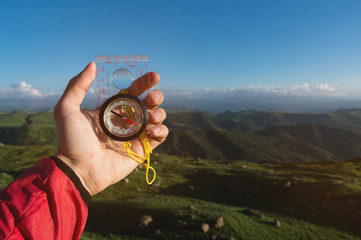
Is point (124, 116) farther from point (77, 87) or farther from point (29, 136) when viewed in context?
point (29, 136)

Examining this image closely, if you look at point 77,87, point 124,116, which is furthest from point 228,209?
point 77,87

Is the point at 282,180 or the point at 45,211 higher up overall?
the point at 45,211

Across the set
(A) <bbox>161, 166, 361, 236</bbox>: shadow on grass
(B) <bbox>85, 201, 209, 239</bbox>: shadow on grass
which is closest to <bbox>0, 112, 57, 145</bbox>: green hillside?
(A) <bbox>161, 166, 361, 236</bbox>: shadow on grass

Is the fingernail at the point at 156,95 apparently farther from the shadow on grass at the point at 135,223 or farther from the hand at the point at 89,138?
the shadow on grass at the point at 135,223

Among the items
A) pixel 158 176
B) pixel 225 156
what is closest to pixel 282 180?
pixel 158 176

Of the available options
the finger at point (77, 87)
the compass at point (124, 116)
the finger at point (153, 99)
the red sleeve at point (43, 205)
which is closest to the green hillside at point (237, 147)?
the finger at point (153, 99)

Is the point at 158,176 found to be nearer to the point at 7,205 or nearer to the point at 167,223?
the point at 167,223

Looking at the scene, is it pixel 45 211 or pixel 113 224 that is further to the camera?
pixel 113 224

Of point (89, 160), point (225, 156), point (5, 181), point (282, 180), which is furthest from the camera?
point (225, 156)
